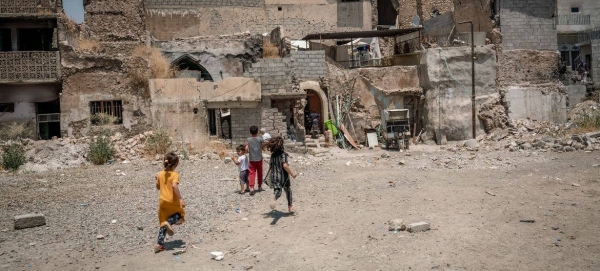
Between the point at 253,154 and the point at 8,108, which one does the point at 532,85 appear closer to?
the point at 253,154

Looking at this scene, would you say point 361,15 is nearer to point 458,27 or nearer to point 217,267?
point 458,27

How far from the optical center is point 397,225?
7.02 meters

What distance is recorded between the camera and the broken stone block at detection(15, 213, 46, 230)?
766 cm

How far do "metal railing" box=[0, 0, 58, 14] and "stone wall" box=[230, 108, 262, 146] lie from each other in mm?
9312

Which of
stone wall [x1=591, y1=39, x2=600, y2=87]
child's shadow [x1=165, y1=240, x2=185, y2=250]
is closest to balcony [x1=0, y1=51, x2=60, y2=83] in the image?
child's shadow [x1=165, y1=240, x2=185, y2=250]

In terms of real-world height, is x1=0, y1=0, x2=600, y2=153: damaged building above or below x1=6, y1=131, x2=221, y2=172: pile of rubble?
above

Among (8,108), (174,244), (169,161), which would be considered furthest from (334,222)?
(8,108)

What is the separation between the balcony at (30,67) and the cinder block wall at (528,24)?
18.0 m

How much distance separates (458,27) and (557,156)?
9607mm

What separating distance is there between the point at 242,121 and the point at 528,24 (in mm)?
12845

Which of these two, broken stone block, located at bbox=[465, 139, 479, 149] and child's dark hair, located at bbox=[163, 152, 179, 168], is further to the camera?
broken stone block, located at bbox=[465, 139, 479, 149]

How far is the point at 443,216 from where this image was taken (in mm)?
7641

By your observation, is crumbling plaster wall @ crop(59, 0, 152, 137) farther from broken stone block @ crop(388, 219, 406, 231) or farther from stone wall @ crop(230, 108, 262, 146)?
broken stone block @ crop(388, 219, 406, 231)

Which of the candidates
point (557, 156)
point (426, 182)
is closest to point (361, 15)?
point (557, 156)
